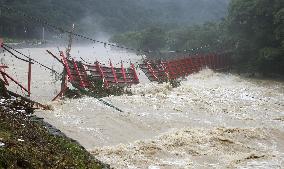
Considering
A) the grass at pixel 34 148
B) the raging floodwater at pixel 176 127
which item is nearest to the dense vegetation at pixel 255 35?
the raging floodwater at pixel 176 127

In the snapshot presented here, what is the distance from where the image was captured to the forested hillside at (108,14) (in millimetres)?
61406

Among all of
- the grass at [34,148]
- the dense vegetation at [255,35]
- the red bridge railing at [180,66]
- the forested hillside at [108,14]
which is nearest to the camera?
the grass at [34,148]

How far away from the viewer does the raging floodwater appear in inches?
384

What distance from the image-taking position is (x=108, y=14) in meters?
107

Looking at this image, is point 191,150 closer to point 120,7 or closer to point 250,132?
point 250,132

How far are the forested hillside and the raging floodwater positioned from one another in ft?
144

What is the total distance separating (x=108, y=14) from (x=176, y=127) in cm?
9697

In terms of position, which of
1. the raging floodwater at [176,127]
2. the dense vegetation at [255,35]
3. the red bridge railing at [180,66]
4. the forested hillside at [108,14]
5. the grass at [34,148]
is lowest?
the raging floodwater at [176,127]

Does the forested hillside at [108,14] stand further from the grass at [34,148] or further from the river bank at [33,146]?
the grass at [34,148]

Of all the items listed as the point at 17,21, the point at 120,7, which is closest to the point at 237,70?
the point at 17,21

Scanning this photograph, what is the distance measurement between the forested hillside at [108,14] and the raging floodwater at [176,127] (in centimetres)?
4398

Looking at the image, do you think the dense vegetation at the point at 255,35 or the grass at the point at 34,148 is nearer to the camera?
the grass at the point at 34,148

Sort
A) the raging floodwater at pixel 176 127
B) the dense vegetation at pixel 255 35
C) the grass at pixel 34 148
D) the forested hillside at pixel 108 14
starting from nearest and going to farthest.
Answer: the grass at pixel 34 148 < the raging floodwater at pixel 176 127 < the dense vegetation at pixel 255 35 < the forested hillside at pixel 108 14

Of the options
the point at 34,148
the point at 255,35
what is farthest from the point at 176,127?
the point at 255,35
